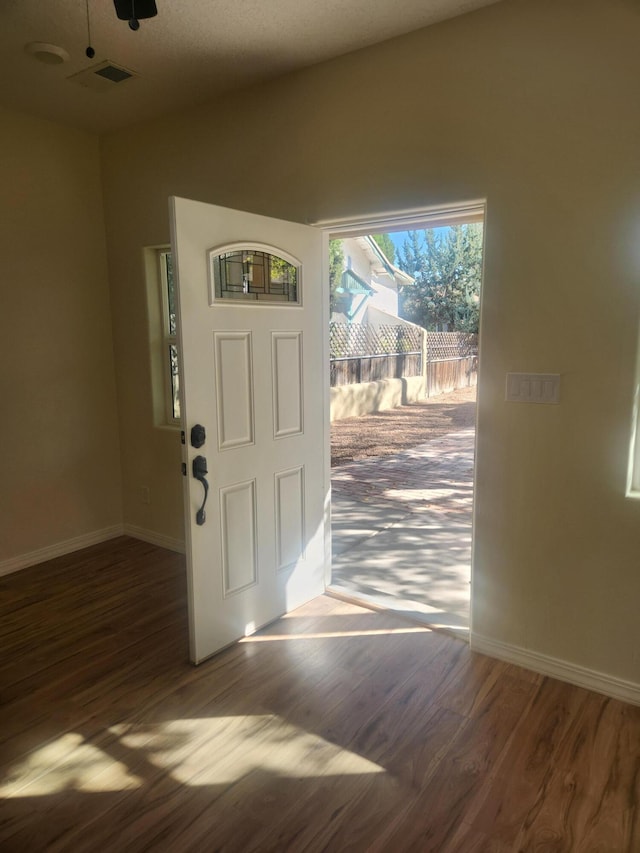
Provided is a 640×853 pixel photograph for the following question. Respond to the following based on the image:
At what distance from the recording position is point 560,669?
94.2 inches

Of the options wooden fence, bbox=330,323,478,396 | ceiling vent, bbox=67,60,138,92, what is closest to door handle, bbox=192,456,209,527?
ceiling vent, bbox=67,60,138,92

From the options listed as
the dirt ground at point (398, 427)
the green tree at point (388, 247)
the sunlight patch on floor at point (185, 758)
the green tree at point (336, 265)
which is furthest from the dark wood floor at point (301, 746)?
the green tree at point (388, 247)

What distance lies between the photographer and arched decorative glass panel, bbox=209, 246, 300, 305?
8.04ft

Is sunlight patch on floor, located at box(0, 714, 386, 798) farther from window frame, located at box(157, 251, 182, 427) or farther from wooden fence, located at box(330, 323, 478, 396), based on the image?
wooden fence, located at box(330, 323, 478, 396)

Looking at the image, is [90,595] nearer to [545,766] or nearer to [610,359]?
[545,766]

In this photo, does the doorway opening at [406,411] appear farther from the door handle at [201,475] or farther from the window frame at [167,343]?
the window frame at [167,343]

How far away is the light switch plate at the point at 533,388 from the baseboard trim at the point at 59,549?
3.07 m

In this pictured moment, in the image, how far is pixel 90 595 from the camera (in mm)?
3213

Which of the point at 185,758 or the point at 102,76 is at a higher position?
the point at 102,76

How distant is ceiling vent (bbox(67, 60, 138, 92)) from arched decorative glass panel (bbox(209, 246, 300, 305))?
1.19 m

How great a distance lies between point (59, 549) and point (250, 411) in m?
2.09

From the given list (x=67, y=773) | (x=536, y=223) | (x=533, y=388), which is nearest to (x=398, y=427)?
(x=533, y=388)

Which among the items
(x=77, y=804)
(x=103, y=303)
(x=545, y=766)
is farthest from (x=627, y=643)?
(x=103, y=303)

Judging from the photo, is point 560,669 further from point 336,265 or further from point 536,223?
point 336,265
